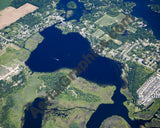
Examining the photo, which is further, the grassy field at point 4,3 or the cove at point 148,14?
the grassy field at point 4,3

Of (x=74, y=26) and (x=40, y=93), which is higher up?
(x=74, y=26)

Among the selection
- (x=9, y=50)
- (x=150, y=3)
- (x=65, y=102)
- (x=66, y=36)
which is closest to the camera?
(x=65, y=102)

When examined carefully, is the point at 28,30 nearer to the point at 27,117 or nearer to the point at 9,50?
the point at 9,50

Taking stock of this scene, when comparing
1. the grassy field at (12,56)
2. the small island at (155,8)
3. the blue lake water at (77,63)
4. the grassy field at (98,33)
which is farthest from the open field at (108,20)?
the grassy field at (12,56)

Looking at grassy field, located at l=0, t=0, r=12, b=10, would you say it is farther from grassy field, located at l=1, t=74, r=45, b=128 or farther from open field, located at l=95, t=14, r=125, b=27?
grassy field, located at l=1, t=74, r=45, b=128

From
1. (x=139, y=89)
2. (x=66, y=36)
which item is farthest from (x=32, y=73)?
(x=139, y=89)

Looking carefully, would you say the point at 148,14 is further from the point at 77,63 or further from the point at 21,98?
the point at 21,98

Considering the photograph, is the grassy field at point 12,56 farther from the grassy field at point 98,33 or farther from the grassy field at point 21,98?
the grassy field at point 98,33
